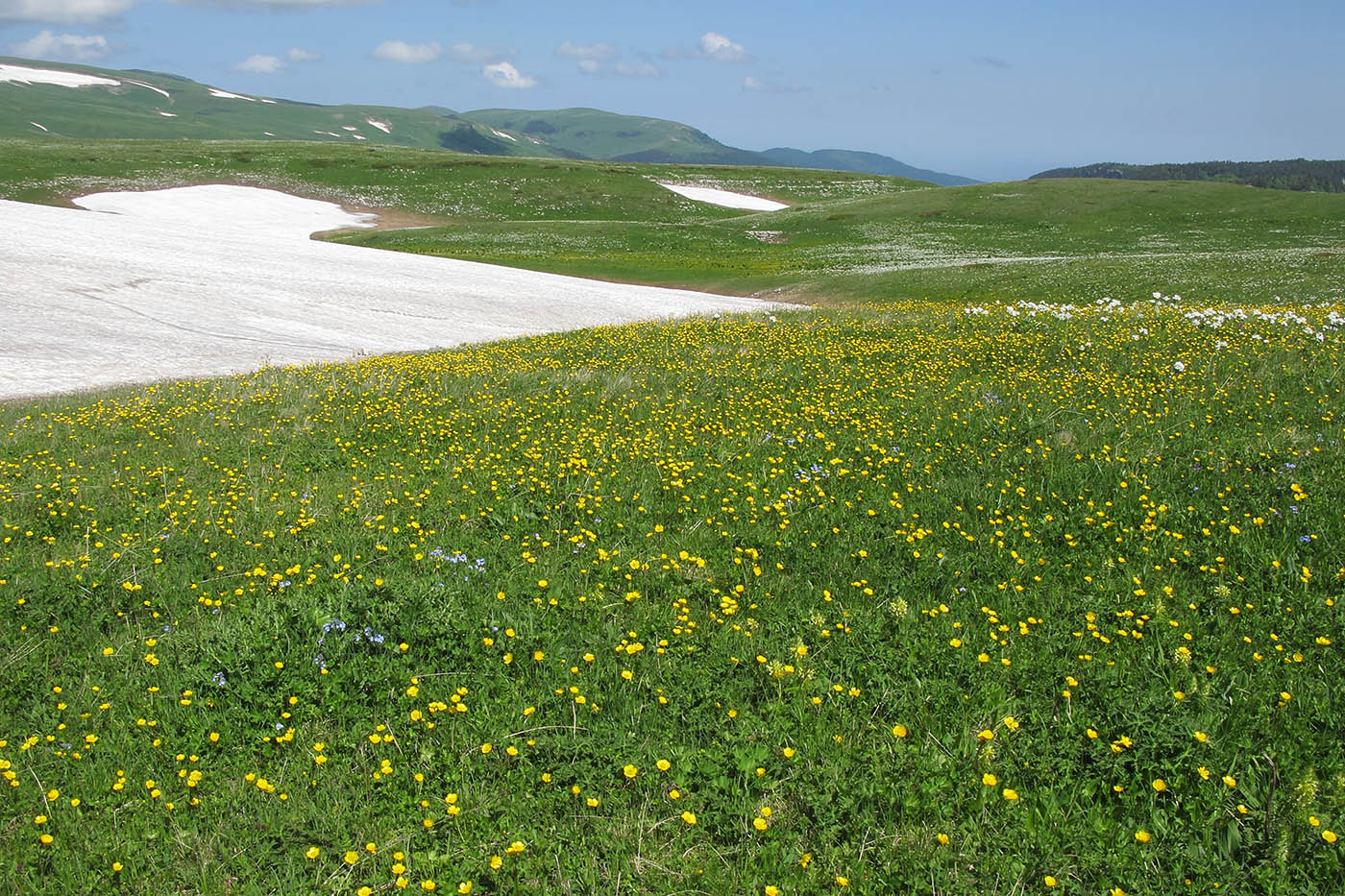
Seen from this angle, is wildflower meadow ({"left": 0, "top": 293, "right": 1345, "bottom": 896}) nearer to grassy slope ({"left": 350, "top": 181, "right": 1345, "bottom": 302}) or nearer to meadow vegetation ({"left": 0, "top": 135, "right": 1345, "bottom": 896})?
meadow vegetation ({"left": 0, "top": 135, "right": 1345, "bottom": 896})

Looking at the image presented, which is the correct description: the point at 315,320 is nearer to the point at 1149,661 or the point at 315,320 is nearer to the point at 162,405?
the point at 162,405

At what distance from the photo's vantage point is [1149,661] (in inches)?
218

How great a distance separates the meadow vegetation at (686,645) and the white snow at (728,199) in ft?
347

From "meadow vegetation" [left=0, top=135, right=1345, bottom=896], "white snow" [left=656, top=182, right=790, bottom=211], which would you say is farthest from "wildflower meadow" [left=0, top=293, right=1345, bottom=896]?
"white snow" [left=656, top=182, right=790, bottom=211]

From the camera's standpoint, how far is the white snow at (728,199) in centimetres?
11275

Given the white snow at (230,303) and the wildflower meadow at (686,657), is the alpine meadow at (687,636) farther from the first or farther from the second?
the white snow at (230,303)

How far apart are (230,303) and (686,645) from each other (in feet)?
88.0

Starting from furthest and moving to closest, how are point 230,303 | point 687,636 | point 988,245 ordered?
point 988,245 < point 230,303 < point 687,636

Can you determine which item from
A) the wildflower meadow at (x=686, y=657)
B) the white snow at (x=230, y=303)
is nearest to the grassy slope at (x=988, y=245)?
the white snow at (x=230, y=303)

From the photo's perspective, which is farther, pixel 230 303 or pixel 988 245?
pixel 988 245

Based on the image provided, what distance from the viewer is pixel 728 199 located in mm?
116250

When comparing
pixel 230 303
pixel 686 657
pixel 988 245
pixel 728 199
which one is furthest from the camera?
pixel 728 199

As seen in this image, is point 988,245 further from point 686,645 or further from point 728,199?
point 686,645

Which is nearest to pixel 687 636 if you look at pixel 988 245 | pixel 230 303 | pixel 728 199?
pixel 230 303
